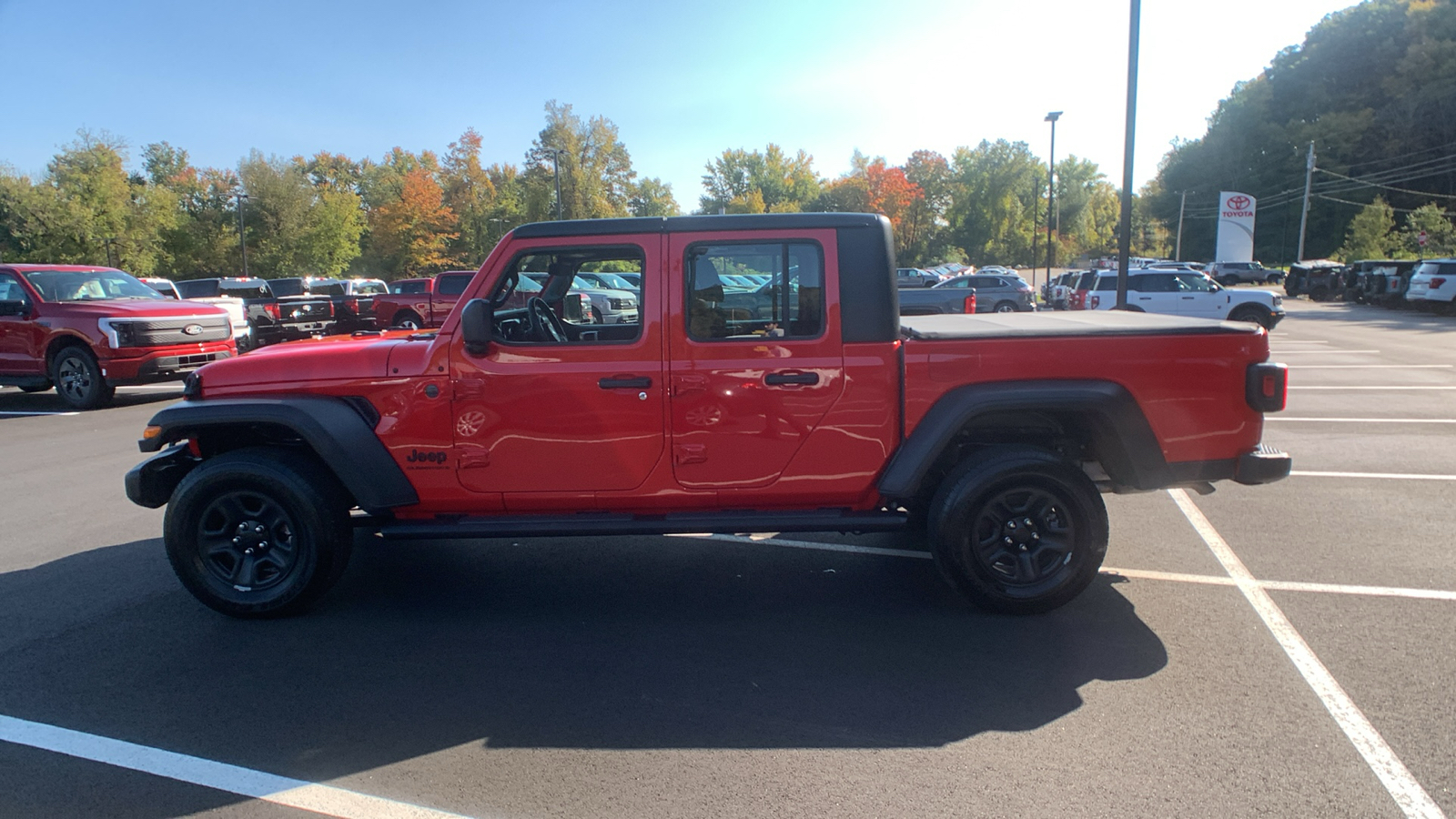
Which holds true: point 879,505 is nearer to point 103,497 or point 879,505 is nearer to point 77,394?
point 103,497

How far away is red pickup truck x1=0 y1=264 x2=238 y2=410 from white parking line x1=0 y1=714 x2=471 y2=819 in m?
9.54

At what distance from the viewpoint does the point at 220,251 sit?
53.8 meters

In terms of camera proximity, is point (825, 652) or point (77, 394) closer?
point (825, 652)

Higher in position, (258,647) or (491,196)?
(491,196)

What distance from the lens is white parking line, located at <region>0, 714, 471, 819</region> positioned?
2715 mm

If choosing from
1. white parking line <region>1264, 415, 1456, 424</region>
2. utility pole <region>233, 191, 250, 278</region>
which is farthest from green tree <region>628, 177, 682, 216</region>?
white parking line <region>1264, 415, 1456, 424</region>

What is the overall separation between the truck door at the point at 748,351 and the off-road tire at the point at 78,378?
10913 mm

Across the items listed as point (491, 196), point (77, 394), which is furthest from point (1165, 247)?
point (77, 394)

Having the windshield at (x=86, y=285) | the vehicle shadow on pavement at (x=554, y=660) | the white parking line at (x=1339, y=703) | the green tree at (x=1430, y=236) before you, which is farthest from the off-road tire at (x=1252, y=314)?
the green tree at (x=1430, y=236)

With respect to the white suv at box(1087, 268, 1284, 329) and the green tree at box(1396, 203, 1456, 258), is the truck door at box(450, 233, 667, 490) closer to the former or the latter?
the white suv at box(1087, 268, 1284, 329)

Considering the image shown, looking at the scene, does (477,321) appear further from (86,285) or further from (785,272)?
(86,285)

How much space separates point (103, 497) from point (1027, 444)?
7.07m

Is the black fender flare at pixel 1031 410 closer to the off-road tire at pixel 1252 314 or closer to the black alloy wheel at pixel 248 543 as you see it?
the black alloy wheel at pixel 248 543

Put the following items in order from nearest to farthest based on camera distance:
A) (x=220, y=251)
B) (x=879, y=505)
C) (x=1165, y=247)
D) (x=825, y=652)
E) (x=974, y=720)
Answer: (x=974, y=720) < (x=825, y=652) < (x=879, y=505) < (x=220, y=251) < (x=1165, y=247)
